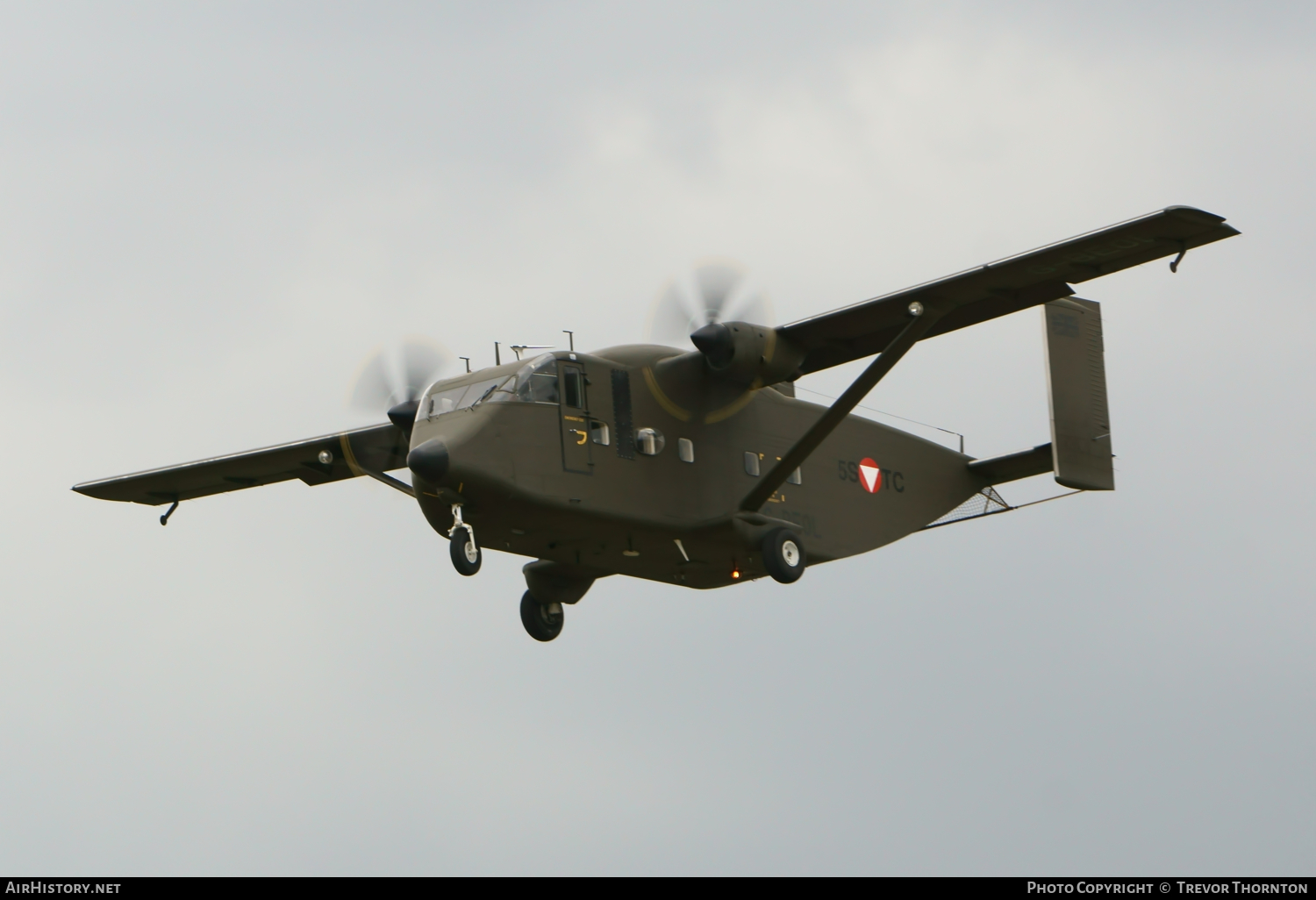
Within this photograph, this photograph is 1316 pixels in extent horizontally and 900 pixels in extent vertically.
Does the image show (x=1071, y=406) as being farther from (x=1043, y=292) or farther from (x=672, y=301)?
(x=672, y=301)

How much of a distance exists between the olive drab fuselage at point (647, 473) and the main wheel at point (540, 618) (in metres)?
1.32

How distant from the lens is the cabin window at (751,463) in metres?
25.1

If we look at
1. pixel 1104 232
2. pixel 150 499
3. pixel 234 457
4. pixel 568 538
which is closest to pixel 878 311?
pixel 1104 232

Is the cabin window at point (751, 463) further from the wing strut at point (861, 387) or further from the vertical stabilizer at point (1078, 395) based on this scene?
the vertical stabilizer at point (1078, 395)

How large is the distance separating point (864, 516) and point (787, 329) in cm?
337

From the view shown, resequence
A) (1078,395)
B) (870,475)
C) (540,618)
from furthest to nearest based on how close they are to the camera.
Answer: (870,475)
(1078,395)
(540,618)

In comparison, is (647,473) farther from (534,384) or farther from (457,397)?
(457,397)

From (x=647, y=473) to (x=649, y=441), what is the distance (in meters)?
0.42

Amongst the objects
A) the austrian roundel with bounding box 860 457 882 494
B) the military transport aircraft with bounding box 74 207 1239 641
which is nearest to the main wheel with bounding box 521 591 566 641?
the military transport aircraft with bounding box 74 207 1239 641

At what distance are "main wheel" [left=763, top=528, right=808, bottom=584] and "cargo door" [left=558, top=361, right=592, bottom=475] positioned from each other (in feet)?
9.20

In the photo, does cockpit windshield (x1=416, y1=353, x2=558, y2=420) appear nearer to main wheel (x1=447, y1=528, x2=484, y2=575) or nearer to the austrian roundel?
main wheel (x1=447, y1=528, x2=484, y2=575)

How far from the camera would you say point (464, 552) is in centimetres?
2214

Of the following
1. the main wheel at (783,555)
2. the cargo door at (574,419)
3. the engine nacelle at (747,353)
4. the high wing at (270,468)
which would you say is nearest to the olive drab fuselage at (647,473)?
the cargo door at (574,419)

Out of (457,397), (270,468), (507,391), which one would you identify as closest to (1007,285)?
(507,391)
